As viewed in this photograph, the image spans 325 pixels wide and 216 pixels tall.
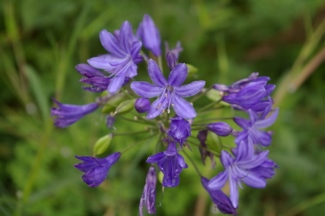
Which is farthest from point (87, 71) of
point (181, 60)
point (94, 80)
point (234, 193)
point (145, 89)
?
point (181, 60)

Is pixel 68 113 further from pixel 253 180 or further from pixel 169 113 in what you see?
pixel 253 180

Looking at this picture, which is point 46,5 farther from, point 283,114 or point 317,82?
point 317,82

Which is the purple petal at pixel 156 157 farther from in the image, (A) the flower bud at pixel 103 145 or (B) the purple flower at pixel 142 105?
(A) the flower bud at pixel 103 145

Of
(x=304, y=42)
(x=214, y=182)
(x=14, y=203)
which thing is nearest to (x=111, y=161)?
(x=214, y=182)

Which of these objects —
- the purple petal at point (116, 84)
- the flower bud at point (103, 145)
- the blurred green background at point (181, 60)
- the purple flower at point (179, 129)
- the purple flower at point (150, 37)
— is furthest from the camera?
the blurred green background at point (181, 60)

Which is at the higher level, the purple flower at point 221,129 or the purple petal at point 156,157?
the purple petal at point 156,157

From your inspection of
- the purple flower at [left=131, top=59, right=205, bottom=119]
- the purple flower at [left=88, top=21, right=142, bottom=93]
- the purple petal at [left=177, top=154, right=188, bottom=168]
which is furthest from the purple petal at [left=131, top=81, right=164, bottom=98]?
the purple petal at [left=177, top=154, right=188, bottom=168]

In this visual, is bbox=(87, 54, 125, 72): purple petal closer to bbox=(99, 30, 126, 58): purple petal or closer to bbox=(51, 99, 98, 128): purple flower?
bbox=(99, 30, 126, 58): purple petal

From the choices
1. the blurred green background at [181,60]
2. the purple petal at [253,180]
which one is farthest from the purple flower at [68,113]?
the blurred green background at [181,60]

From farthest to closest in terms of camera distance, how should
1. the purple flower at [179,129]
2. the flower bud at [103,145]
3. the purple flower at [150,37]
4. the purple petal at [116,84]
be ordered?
the purple flower at [150,37] → the flower bud at [103,145] → the purple petal at [116,84] → the purple flower at [179,129]
